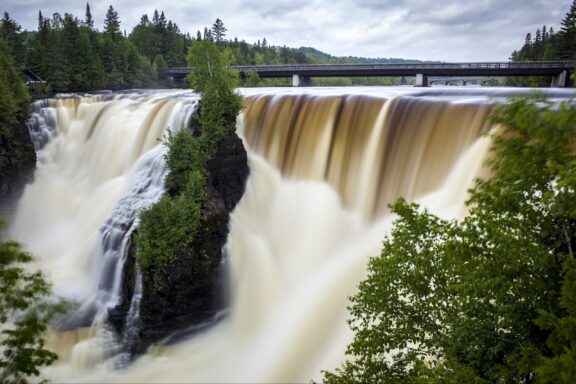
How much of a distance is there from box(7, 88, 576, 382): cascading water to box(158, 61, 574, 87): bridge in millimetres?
21416

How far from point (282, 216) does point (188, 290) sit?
681 cm

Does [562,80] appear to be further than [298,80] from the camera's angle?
No

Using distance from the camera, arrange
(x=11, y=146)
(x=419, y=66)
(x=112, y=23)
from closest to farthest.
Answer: (x=11, y=146) → (x=419, y=66) → (x=112, y=23)

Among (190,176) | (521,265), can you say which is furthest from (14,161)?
(521,265)

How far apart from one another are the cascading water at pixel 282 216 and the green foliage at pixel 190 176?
181 centimetres

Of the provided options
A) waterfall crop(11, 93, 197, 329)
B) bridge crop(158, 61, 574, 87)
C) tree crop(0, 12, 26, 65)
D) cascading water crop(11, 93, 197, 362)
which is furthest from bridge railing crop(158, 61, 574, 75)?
cascading water crop(11, 93, 197, 362)

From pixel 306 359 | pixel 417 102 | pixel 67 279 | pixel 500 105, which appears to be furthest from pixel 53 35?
pixel 500 105

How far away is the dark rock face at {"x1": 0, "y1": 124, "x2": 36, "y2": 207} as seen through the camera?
105ft

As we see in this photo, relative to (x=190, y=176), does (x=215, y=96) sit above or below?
above

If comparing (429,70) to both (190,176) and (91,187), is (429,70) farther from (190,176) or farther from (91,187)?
(190,176)

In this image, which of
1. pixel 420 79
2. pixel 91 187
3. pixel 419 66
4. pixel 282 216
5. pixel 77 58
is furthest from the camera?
pixel 77 58

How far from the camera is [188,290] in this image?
745 inches

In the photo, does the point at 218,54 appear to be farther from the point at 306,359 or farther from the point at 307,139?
the point at 306,359

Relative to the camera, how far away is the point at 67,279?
69.9ft
